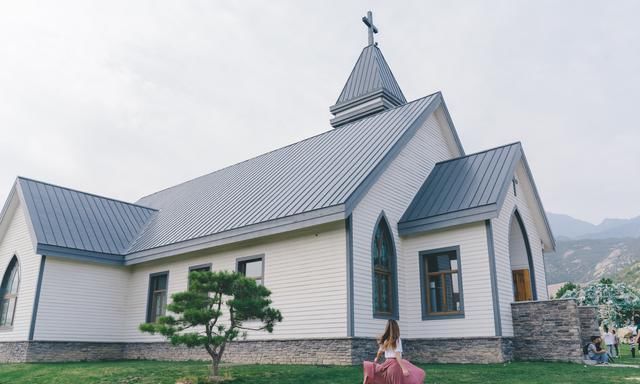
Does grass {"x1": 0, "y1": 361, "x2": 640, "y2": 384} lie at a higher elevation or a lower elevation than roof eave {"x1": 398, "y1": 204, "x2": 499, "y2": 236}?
lower

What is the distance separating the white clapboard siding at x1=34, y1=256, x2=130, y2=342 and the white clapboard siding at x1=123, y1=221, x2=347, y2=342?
218 inches

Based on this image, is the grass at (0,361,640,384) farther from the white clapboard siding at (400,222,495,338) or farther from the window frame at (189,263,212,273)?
the window frame at (189,263,212,273)

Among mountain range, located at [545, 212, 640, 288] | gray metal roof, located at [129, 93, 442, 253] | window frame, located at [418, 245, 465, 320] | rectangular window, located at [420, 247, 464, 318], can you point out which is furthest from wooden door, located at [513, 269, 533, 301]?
mountain range, located at [545, 212, 640, 288]

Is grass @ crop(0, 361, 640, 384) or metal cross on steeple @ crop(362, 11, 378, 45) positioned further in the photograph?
metal cross on steeple @ crop(362, 11, 378, 45)

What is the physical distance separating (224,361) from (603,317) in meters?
24.7

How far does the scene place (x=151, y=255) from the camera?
17.5 m

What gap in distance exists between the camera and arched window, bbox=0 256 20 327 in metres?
17.5

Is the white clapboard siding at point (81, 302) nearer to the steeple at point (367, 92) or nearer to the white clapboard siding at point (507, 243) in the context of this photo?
the steeple at point (367, 92)

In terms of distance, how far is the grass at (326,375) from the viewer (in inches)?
370

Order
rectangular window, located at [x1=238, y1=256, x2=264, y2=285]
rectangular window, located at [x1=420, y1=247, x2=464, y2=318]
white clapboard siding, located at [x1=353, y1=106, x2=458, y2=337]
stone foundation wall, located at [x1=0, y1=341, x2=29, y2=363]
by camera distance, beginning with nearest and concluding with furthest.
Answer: white clapboard siding, located at [x1=353, y1=106, x2=458, y2=337], rectangular window, located at [x1=420, y1=247, x2=464, y2=318], rectangular window, located at [x1=238, y1=256, x2=264, y2=285], stone foundation wall, located at [x1=0, y1=341, x2=29, y2=363]

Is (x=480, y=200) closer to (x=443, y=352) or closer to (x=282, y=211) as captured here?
(x=443, y=352)

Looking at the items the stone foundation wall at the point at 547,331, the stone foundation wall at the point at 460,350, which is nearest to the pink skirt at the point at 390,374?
the stone foundation wall at the point at 460,350

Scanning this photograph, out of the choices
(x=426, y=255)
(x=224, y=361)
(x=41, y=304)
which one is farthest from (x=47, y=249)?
(x=426, y=255)

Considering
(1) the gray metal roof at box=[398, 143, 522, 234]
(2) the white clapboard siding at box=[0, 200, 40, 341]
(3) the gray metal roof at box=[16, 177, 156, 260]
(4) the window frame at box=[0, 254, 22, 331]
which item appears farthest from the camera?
(3) the gray metal roof at box=[16, 177, 156, 260]
